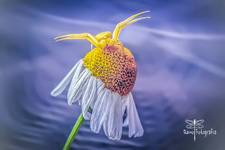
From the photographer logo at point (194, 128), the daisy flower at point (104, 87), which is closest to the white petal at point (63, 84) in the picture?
the daisy flower at point (104, 87)

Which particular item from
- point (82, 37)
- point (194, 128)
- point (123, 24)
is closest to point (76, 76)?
point (82, 37)

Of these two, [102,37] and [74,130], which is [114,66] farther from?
[74,130]

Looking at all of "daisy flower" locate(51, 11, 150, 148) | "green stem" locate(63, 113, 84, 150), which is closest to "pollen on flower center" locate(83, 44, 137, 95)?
"daisy flower" locate(51, 11, 150, 148)

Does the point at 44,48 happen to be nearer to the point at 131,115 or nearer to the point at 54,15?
the point at 54,15

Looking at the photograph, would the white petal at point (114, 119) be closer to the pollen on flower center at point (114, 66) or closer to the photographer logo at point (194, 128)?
the pollen on flower center at point (114, 66)

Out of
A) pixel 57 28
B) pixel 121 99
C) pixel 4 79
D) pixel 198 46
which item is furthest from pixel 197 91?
pixel 4 79

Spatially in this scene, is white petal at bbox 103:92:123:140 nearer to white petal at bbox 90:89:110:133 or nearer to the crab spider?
white petal at bbox 90:89:110:133
